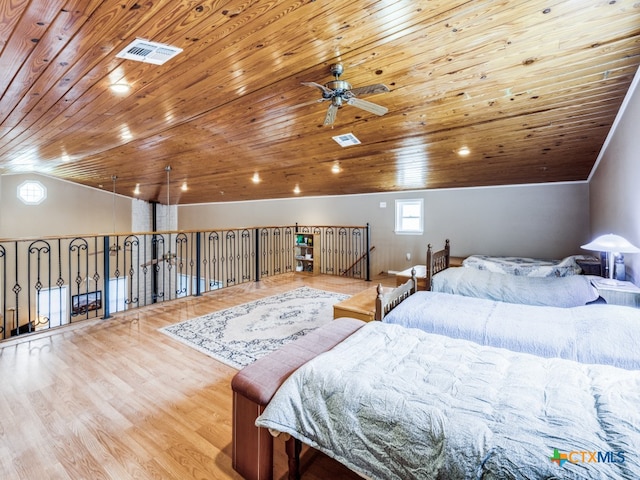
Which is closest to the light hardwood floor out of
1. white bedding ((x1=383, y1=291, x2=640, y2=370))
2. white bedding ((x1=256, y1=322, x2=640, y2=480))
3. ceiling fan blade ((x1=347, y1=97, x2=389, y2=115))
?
white bedding ((x1=256, y1=322, x2=640, y2=480))

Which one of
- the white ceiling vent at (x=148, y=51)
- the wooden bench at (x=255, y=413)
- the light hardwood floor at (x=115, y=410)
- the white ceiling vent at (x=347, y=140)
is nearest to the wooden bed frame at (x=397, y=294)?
the wooden bench at (x=255, y=413)

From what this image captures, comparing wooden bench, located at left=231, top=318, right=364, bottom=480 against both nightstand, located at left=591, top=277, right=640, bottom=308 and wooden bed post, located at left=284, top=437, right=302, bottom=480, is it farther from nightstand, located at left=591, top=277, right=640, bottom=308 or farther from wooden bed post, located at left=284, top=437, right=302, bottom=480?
nightstand, located at left=591, top=277, right=640, bottom=308

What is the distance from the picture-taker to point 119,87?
303 cm

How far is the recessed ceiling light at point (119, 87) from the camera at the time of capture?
9.75 feet

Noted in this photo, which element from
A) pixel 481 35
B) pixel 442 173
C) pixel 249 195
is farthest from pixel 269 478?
pixel 249 195

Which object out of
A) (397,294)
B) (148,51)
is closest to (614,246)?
(397,294)

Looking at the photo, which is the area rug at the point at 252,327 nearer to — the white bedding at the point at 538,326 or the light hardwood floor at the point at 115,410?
the light hardwood floor at the point at 115,410

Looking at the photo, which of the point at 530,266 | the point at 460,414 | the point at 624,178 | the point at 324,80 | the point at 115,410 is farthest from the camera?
the point at 530,266

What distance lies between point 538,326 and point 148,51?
376 centimetres

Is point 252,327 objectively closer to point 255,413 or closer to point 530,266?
point 255,413

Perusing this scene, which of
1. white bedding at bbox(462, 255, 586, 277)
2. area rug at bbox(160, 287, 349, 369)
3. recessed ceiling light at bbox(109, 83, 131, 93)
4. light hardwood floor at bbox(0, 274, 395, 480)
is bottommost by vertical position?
light hardwood floor at bbox(0, 274, 395, 480)

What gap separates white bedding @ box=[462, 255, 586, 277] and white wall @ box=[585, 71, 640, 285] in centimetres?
70

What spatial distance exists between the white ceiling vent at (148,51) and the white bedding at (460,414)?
257 cm

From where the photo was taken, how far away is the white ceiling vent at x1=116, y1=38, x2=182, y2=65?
2.30 metres
